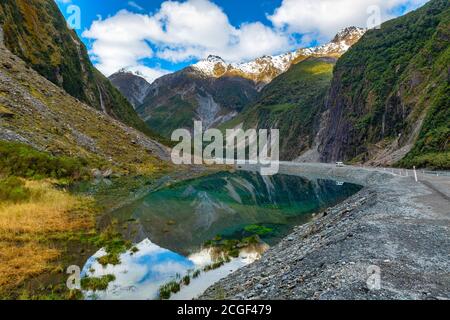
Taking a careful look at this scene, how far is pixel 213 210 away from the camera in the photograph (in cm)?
4594

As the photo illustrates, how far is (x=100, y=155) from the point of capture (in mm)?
76000

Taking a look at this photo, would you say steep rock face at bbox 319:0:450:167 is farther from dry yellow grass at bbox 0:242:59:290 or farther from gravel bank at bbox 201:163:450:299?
dry yellow grass at bbox 0:242:59:290

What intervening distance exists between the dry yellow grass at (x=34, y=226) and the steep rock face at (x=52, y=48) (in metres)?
67.3

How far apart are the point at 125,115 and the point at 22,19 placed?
186 ft

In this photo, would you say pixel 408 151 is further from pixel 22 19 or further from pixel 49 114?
pixel 22 19

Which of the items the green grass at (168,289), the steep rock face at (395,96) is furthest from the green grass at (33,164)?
the steep rock face at (395,96)

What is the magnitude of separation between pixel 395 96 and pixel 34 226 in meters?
97.4

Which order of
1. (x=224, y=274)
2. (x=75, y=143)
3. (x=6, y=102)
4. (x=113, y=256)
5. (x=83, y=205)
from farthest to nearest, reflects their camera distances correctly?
(x=75, y=143), (x=6, y=102), (x=83, y=205), (x=113, y=256), (x=224, y=274)

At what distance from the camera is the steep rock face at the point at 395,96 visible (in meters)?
71.0

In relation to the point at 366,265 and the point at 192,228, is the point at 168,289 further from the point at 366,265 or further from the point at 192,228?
the point at 192,228

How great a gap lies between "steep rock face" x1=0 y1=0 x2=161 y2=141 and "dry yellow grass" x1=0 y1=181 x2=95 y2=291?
2648 inches

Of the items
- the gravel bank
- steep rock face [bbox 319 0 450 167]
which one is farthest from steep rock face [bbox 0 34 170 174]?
steep rock face [bbox 319 0 450 167]
